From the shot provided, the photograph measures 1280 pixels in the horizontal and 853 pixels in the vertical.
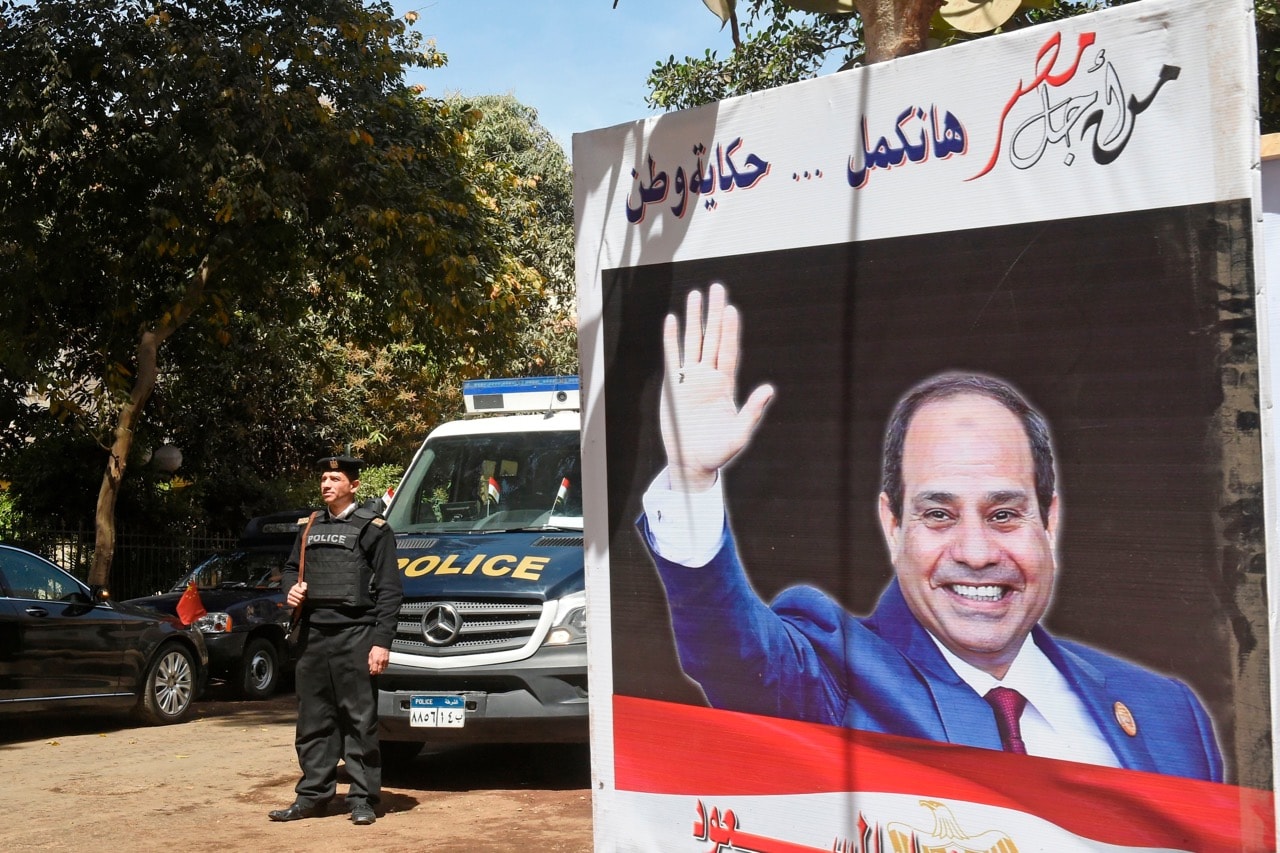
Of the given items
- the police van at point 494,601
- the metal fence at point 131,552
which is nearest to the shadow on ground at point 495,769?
the police van at point 494,601

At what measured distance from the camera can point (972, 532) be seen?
3775 mm

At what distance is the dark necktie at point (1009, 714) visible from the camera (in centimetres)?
370

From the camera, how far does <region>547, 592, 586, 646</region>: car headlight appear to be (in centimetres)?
794

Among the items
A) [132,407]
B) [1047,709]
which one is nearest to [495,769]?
[1047,709]

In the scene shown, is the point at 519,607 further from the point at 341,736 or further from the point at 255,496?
the point at 255,496

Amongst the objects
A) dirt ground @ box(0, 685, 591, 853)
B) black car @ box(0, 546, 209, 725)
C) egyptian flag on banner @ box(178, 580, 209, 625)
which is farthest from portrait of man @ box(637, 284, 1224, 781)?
black car @ box(0, 546, 209, 725)

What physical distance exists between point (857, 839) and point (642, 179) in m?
2.29

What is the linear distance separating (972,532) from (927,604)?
258 millimetres

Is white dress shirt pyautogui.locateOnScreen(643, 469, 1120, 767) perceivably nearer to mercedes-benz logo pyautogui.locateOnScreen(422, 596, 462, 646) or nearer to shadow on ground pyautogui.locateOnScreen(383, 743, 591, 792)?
mercedes-benz logo pyautogui.locateOnScreen(422, 596, 462, 646)

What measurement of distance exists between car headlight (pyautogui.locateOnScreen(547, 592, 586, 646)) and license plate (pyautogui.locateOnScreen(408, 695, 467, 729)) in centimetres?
66

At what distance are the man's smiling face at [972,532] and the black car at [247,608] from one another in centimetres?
1037

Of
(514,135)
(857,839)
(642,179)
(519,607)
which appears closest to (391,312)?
(519,607)

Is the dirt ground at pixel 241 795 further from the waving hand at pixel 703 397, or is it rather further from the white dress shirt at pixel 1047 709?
the white dress shirt at pixel 1047 709

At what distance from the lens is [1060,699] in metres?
3.61
